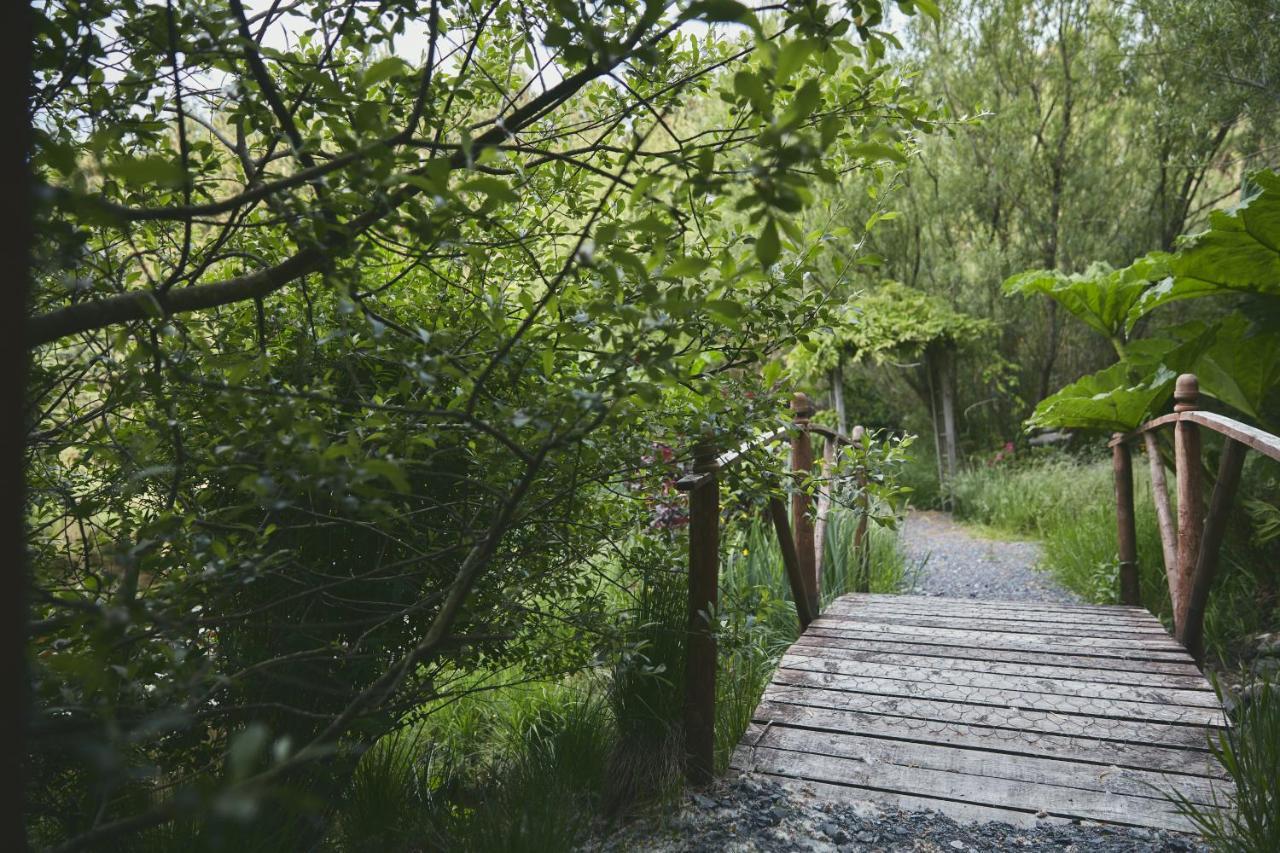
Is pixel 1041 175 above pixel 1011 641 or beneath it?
above

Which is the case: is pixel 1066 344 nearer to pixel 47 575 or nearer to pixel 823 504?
pixel 823 504

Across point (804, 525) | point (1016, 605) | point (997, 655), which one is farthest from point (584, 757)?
point (1016, 605)

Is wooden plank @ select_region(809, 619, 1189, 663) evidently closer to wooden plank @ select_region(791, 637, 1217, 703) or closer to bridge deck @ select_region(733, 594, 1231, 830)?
bridge deck @ select_region(733, 594, 1231, 830)

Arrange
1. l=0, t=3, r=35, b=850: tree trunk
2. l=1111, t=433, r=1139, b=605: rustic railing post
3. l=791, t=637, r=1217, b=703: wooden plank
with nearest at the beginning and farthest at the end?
l=0, t=3, r=35, b=850: tree trunk, l=791, t=637, r=1217, b=703: wooden plank, l=1111, t=433, r=1139, b=605: rustic railing post

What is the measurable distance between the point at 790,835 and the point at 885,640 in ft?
5.64

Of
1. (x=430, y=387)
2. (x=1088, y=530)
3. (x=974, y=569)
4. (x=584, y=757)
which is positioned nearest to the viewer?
(x=430, y=387)

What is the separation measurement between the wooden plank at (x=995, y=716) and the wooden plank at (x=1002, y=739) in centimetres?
3

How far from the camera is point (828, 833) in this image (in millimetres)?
2355

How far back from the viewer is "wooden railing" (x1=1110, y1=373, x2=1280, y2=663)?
10.7 ft

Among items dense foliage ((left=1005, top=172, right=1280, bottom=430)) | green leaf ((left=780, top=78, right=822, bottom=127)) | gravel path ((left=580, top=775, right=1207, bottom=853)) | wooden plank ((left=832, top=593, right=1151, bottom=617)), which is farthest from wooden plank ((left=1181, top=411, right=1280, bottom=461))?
green leaf ((left=780, top=78, right=822, bottom=127))

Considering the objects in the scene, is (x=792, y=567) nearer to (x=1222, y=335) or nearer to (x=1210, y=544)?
(x=1210, y=544)

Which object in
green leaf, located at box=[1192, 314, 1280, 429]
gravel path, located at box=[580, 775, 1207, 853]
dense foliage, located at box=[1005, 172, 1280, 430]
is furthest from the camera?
green leaf, located at box=[1192, 314, 1280, 429]

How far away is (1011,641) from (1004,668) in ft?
1.30

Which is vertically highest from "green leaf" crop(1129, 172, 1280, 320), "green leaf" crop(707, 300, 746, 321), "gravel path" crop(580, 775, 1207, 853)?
"green leaf" crop(1129, 172, 1280, 320)
